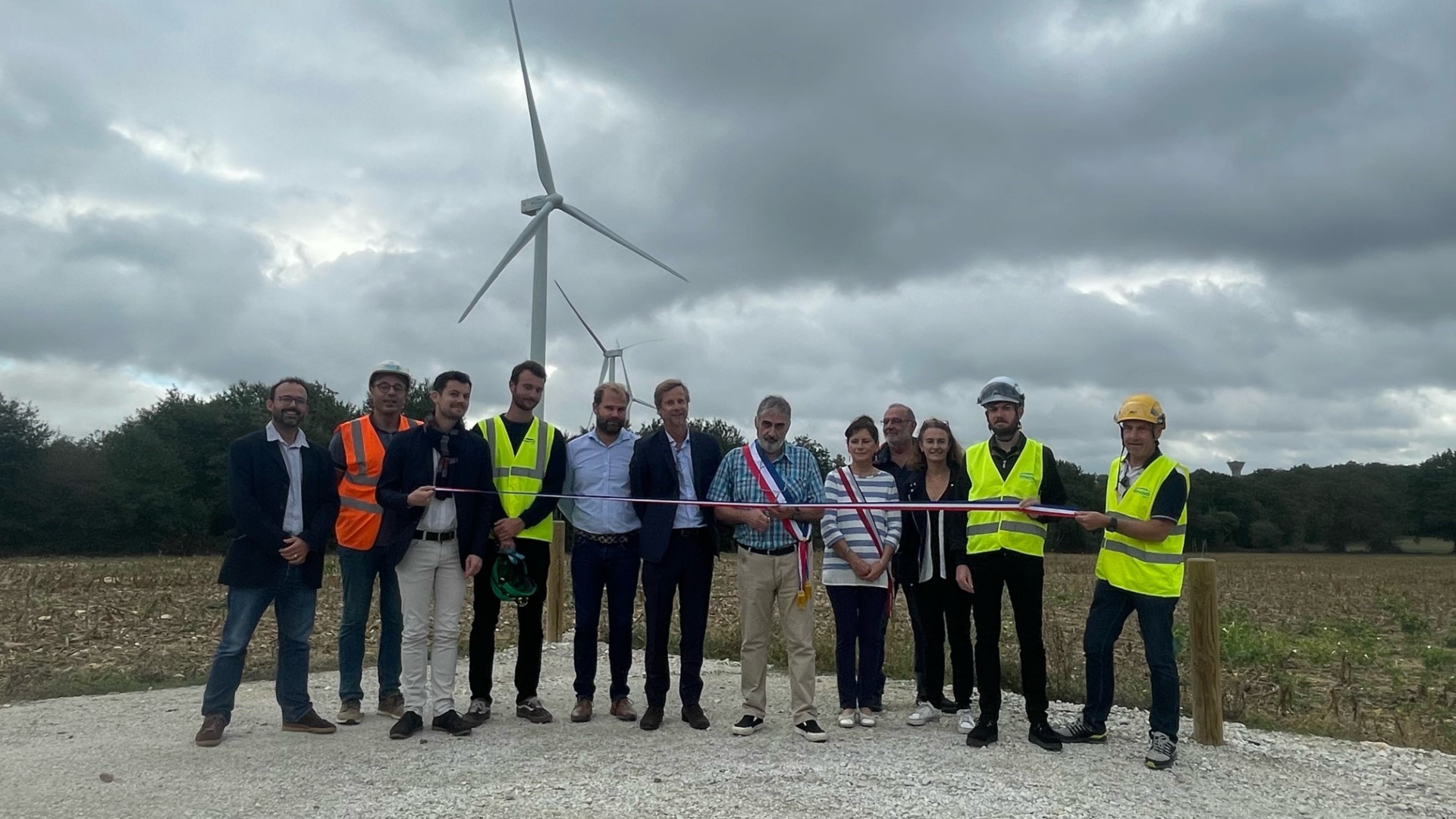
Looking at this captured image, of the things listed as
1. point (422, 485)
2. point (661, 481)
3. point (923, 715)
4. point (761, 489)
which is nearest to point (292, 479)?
point (422, 485)

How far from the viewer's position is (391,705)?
6.44 m

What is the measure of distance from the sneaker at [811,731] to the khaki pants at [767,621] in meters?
0.09

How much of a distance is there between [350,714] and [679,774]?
2493mm

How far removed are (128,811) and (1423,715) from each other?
834 cm

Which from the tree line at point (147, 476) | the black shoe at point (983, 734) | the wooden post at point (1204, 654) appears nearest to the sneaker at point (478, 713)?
the black shoe at point (983, 734)

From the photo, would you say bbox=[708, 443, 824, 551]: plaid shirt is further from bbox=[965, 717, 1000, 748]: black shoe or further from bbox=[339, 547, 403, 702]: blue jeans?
bbox=[339, 547, 403, 702]: blue jeans

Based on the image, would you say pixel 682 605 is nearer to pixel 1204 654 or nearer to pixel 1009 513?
pixel 1009 513

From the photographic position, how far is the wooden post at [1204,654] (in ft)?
19.0

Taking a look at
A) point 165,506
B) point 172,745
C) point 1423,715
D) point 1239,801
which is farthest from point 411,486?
point 165,506

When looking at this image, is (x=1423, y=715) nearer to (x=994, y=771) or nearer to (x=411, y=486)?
(x=994, y=771)

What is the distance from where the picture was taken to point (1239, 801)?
473cm

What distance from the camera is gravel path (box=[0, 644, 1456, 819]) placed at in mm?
4531

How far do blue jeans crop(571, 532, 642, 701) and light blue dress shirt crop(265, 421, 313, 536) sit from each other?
1.66 m

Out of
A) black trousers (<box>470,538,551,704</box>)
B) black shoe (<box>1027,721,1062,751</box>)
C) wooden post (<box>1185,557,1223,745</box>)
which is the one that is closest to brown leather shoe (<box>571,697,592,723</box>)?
black trousers (<box>470,538,551,704</box>)
